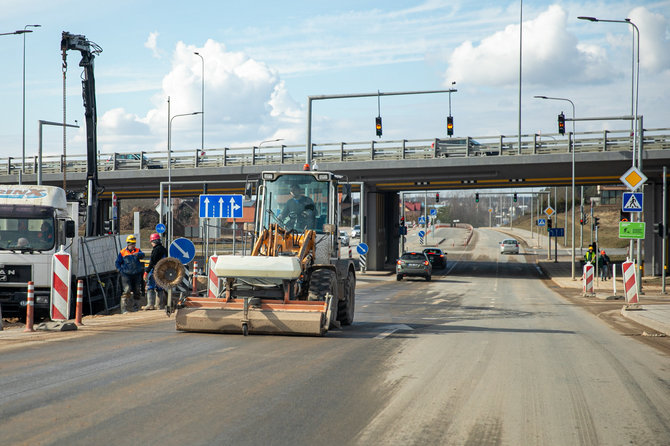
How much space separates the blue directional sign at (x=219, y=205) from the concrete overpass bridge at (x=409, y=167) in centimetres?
Answer: 1449

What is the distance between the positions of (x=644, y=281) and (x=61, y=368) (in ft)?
123

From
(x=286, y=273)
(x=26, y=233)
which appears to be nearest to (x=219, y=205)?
(x=26, y=233)

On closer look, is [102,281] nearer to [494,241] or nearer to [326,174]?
[326,174]

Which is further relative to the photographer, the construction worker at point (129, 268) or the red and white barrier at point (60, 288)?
the construction worker at point (129, 268)

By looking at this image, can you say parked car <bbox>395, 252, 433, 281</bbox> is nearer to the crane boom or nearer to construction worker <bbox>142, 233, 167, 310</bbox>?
the crane boom

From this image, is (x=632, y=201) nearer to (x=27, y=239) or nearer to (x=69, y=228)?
(x=69, y=228)

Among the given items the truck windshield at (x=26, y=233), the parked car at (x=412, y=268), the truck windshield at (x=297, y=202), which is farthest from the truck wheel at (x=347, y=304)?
the parked car at (x=412, y=268)

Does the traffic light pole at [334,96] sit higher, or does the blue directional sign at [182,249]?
the traffic light pole at [334,96]

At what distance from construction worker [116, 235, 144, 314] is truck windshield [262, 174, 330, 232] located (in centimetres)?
565

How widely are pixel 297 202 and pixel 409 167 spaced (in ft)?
99.1

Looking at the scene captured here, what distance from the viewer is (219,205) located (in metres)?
24.5

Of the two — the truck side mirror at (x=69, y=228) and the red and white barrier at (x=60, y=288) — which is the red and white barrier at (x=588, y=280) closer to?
the truck side mirror at (x=69, y=228)

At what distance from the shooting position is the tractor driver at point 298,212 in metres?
13.9

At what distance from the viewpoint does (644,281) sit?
4006cm
